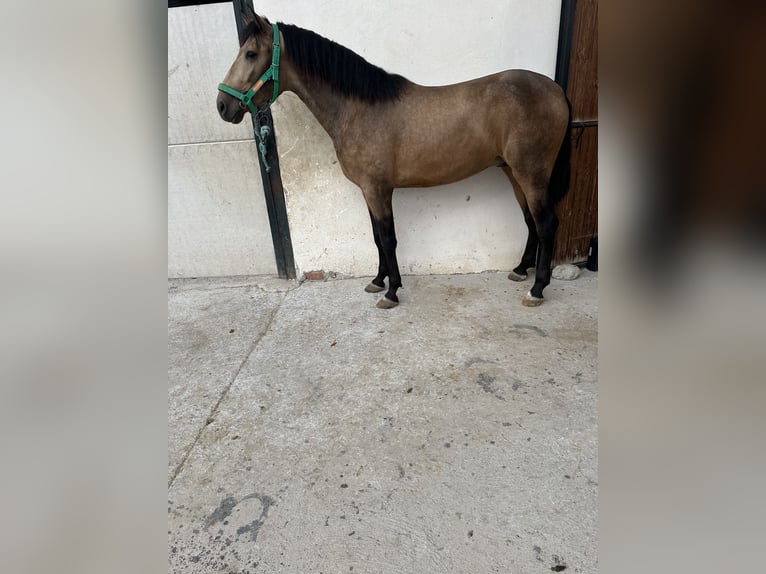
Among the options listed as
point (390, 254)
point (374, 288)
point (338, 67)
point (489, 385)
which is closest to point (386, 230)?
point (390, 254)

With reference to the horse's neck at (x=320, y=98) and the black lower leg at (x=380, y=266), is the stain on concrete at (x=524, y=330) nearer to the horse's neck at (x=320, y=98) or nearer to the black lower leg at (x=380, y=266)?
the black lower leg at (x=380, y=266)

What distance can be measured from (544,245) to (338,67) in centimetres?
154

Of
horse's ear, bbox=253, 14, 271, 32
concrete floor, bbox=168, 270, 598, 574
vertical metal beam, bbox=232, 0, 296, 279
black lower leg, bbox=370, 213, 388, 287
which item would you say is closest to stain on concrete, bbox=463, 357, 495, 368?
concrete floor, bbox=168, 270, 598, 574

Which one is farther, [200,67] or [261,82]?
[200,67]

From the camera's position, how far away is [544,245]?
100 inches

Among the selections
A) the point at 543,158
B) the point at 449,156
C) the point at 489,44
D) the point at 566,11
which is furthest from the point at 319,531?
the point at 566,11

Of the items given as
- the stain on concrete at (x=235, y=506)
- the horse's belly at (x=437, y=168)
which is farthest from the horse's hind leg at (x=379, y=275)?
the stain on concrete at (x=235, y=506)

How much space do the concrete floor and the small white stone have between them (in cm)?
19

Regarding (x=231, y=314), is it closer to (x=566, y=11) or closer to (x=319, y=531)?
(x=319, y=531)

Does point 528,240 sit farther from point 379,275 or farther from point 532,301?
point 379,275

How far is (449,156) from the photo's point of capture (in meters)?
2.47

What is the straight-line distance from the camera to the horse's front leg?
2564 mm

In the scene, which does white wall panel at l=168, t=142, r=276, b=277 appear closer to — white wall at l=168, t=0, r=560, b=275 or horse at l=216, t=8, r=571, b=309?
white wall at l=168, t=0, r=560, b=275
